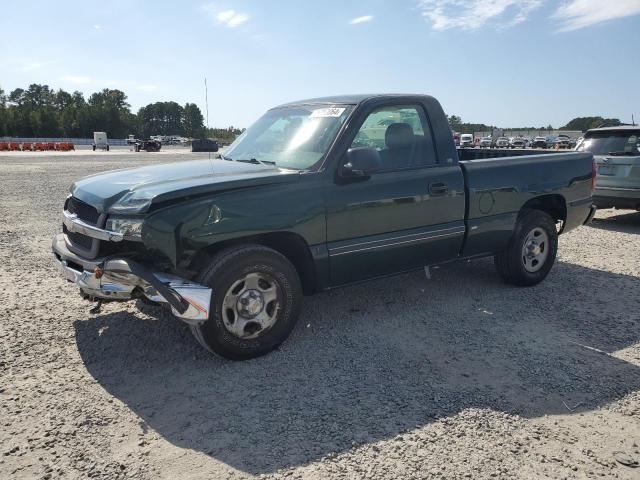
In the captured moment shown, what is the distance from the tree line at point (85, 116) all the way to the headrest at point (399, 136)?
108910mm

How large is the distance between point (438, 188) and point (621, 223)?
6.96 m

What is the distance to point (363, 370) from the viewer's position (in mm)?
3527

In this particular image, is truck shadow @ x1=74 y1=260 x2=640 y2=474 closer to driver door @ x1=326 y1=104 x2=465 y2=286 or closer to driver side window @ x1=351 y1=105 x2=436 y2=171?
driver door @ x1=326 y1=104 x2=465 y2=286

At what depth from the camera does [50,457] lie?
2.55 m

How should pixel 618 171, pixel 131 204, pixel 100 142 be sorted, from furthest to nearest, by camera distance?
pixel 100 142
pixel 618 171
pixel 131 204

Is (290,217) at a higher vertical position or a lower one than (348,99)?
lower

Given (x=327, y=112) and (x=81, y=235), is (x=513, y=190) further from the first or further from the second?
(x=81, y=235)

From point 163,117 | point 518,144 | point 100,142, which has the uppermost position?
point 163,117

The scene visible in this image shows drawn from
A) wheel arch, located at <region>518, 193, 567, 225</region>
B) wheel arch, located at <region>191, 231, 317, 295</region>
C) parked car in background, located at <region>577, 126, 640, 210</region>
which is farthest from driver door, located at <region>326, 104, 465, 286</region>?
parked car in background, located at <region>577, 126, 640, 210</region>

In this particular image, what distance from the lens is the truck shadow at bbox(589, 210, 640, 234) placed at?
8.93m

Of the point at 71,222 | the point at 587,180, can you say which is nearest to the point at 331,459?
the point at 71,222

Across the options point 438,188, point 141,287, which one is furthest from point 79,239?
point 438,188

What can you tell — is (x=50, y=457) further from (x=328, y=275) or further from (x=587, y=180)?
(x=587, y=180)

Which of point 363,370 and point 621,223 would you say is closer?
point 363,370
